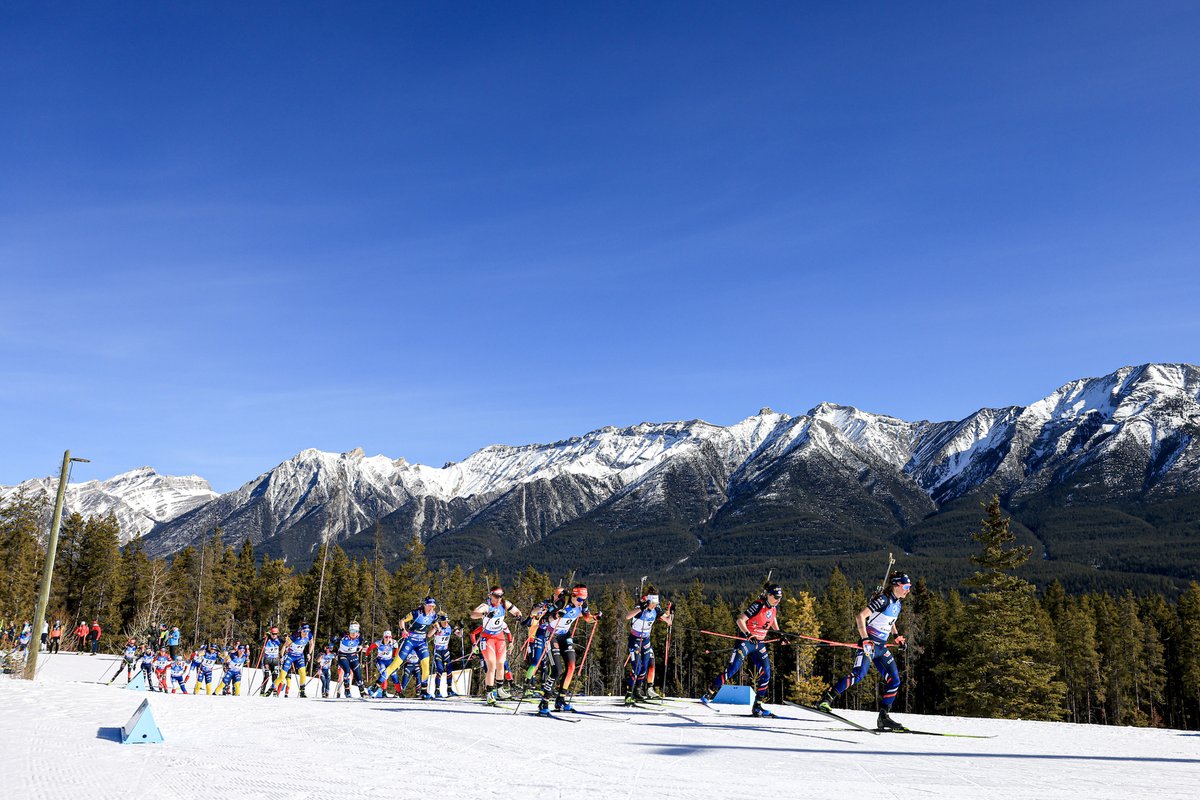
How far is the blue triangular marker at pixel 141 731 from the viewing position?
11781 mm

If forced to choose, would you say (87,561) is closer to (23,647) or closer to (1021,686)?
(23,647)

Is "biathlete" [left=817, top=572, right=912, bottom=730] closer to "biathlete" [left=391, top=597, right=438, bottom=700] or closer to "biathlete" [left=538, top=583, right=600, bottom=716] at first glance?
"biathlete" [left=538, top=583, right=600, bottom=716]

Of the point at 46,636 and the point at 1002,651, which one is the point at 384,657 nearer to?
the point at 1002,651

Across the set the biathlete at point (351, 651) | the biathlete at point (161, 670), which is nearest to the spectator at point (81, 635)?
the biathlete at point (161, 670)

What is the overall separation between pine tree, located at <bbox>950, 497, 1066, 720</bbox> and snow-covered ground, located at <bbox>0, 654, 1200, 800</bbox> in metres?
24.3

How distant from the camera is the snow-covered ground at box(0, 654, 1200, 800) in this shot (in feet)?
30.2

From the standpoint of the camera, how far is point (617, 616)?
279 ft

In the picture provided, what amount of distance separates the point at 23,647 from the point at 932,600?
7631 centimetres

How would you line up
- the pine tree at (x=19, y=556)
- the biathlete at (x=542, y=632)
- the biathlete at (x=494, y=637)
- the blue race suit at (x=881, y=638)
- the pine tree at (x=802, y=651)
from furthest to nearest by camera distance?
Answer: the pine tree at (x=802, y=651) → the pine tree at (x=19, y=556) → the biathlete at (x=494, y=637) → the biathlete at (x=542, y=632) → the blue race suit at (x=881, y=638)

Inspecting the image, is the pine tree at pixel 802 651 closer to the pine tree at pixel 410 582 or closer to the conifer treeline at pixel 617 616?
the conifer treeline at pixel 617 616

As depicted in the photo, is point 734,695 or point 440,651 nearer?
point 734,695

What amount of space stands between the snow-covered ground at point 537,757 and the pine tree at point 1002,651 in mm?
24300

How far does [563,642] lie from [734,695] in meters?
5.03

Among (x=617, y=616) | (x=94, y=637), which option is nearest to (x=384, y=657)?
(x=94, y=637)
